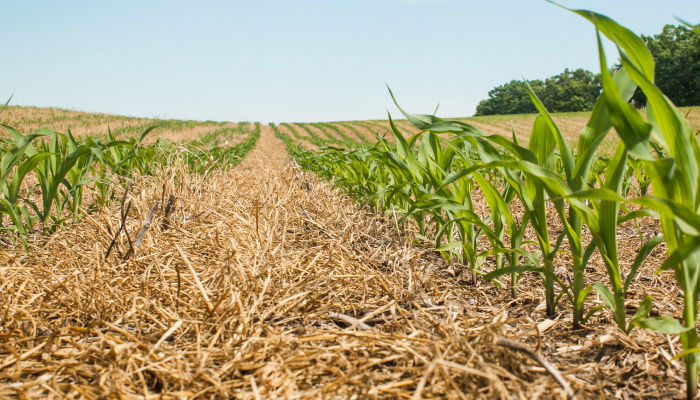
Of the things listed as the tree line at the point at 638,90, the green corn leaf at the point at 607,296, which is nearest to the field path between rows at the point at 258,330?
the green corn leaf at the point at 607,296

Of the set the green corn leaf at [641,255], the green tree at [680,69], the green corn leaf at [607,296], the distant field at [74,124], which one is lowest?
the green corn leaf at [607,296]

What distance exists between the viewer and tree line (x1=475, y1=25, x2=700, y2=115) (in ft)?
129

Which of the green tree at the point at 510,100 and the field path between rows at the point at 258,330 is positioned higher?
the green tree at the point at 510,100

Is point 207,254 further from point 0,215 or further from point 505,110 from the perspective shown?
point 505,110

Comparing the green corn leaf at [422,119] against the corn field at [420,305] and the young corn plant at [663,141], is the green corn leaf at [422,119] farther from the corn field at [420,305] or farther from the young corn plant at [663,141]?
the young corn plant at [663,141]

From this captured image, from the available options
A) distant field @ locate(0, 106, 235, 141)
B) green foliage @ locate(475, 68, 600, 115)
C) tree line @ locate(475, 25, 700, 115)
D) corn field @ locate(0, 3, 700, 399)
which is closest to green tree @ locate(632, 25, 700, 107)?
tree line @ locate(475, 25, 700, 115)

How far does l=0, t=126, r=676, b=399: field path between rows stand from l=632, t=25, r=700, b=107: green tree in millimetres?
45109

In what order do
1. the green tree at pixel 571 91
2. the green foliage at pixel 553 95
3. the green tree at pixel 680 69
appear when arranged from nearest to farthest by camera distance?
the green tree at pixel 680 69 < the green tree at pixel 571 91 < the green foliage at pixel 553 95

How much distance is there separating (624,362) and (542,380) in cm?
37

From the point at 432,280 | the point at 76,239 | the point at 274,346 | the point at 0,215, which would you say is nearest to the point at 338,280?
the point at 432,280

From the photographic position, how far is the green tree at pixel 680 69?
3844 cm

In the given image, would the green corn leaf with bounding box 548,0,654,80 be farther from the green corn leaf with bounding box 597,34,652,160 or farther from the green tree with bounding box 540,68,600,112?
the green tree with bounding box 540,68,600,112

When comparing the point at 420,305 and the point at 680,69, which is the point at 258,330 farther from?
the point at 680,69

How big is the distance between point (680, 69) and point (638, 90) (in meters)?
15.5
